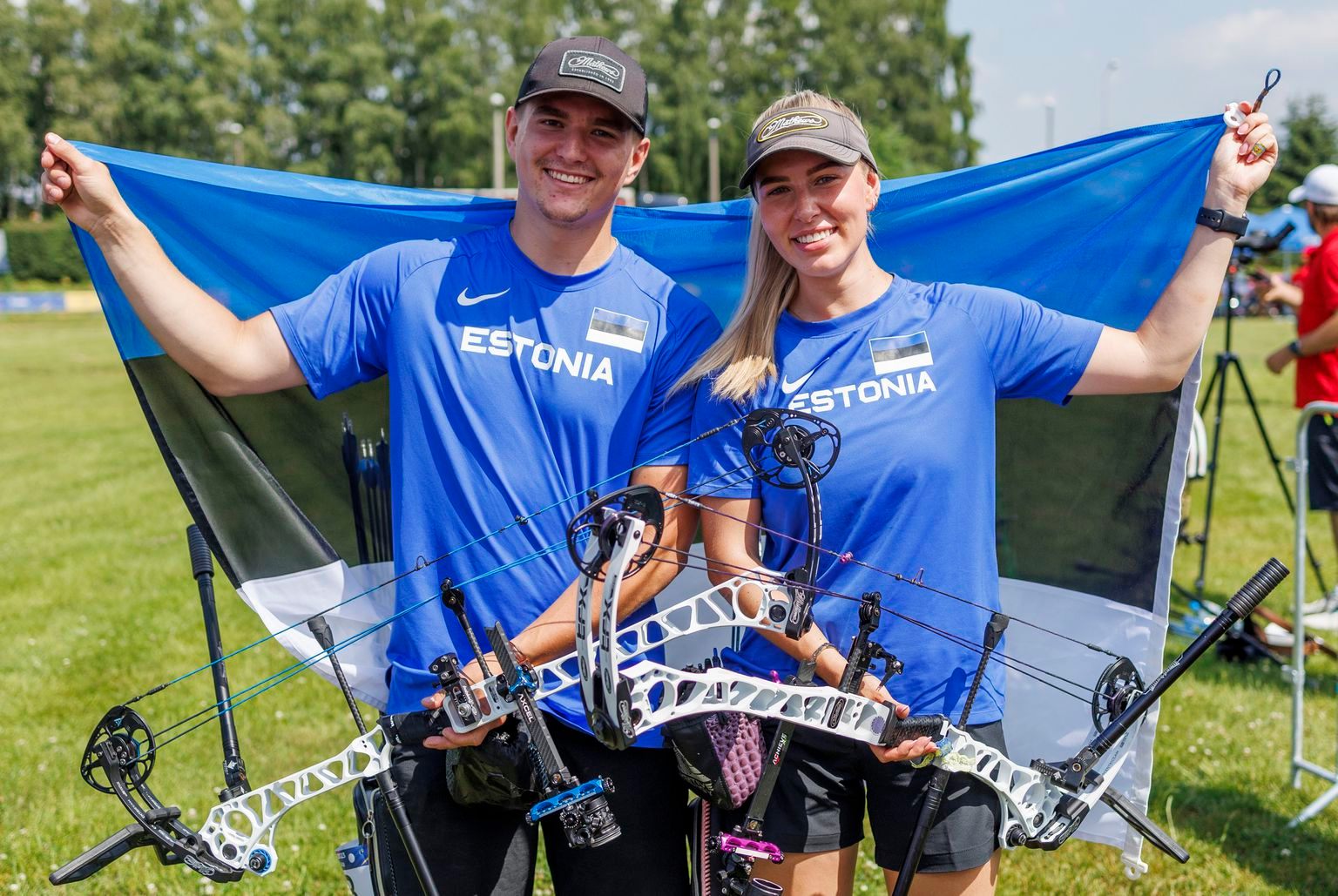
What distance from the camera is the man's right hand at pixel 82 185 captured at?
2.76 m

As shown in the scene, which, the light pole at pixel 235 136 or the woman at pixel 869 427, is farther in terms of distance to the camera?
the light pole at pixel 235 136

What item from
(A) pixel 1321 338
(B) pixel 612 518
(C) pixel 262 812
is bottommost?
(C) pixel 262 812

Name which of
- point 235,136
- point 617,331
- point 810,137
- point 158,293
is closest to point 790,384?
point 617,331

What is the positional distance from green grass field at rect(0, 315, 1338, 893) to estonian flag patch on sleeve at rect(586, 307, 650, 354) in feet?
8.87

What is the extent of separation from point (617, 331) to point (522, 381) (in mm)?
260

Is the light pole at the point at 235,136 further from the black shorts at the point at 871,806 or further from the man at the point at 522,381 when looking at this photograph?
the black shorts at the point at 871,806

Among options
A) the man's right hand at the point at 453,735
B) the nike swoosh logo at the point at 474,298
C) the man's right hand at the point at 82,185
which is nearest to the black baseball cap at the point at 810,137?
the nike swoosh logo at the point at 474,298

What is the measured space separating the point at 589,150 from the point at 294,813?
3.52 meters

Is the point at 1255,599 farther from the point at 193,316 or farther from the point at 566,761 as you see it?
the point at 193,316

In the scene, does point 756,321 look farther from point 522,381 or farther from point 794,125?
point 522,381

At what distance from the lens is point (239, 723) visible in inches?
235

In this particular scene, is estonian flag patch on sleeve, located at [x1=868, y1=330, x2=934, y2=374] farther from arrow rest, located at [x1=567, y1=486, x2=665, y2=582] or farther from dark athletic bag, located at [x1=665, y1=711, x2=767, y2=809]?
dark athletic bag, located at [x1=665, y1=711, x2=767, y2=809]

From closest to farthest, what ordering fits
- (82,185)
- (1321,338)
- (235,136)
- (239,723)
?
(82,185) → (239,723) → (1321,338) → (235,136)

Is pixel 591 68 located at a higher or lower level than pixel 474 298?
higher
